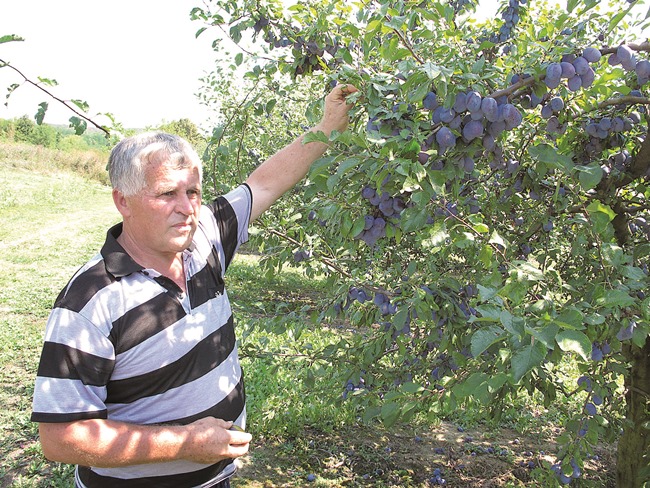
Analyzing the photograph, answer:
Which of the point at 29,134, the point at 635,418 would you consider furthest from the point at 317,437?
the point at 29,134

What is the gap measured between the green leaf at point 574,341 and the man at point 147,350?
911 mm

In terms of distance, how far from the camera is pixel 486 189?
2311 mm

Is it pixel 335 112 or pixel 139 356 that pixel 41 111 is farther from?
pixel 335 112

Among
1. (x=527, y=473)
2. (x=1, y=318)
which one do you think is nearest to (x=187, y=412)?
(x=527, y=473)

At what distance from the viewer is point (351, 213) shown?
1606 mm

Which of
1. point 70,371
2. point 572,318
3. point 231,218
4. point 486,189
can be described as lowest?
point 70,371

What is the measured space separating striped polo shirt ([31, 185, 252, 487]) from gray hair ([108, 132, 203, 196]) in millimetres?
172

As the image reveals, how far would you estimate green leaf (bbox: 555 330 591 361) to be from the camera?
0.91 metres

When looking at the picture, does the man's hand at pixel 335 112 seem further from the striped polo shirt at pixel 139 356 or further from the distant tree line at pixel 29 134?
the distant tree line at pixel 29 134

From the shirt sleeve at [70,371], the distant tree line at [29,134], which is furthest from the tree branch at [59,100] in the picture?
the distant tree line at [29,134]

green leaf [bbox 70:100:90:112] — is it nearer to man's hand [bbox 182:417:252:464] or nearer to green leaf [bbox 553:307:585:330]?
man's hand [bbox 182:417:252:464]

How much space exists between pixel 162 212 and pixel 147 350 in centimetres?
38

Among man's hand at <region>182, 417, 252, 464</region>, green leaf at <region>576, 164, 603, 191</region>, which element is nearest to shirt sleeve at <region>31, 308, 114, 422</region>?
man's hand at <region>182, 417, 252, 464</region>

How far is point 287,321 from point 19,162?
2335 cm
